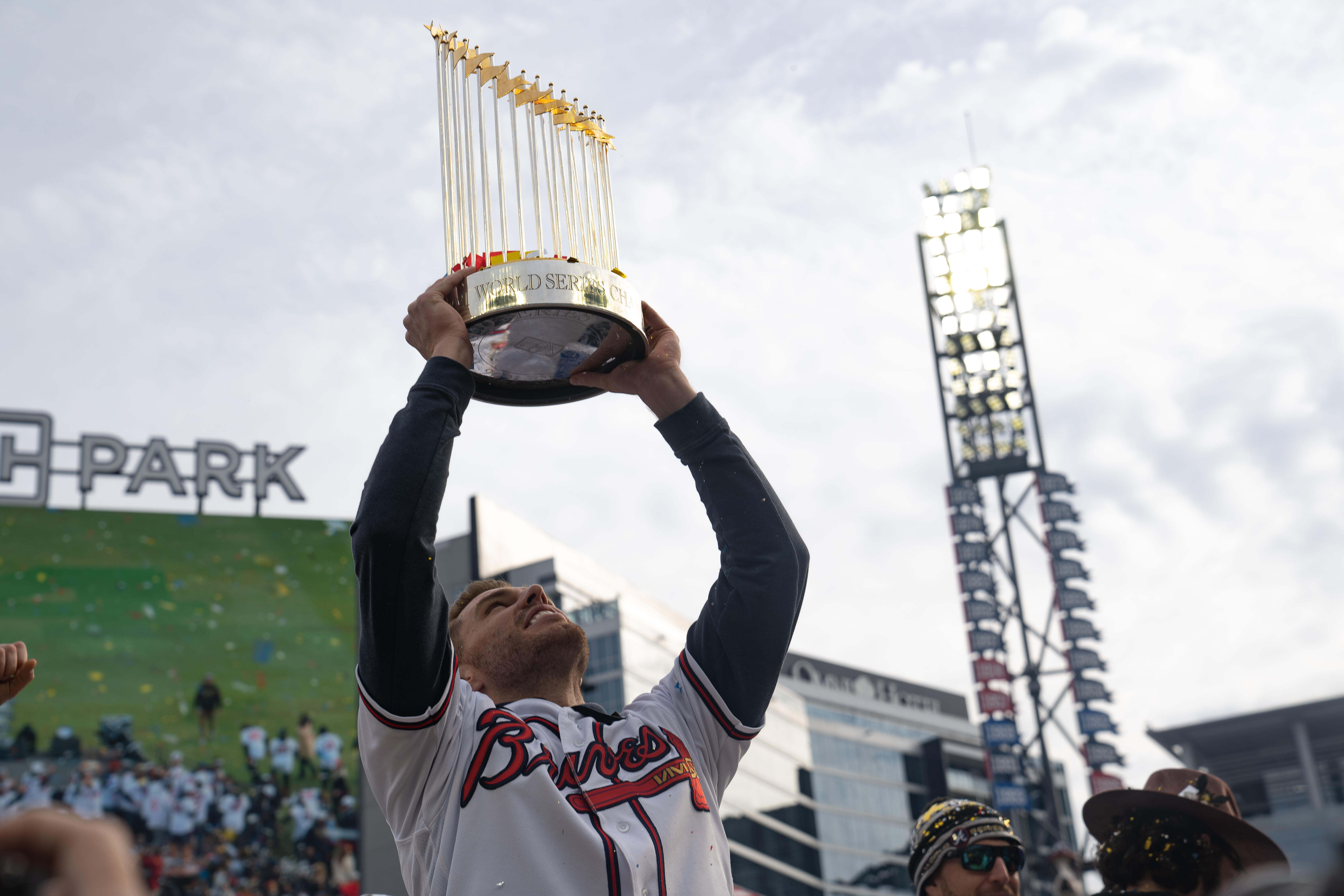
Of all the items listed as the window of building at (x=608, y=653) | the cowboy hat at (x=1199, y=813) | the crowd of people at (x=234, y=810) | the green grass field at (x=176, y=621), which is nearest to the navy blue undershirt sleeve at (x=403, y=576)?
the cowboy hat at (x=1199, y=813)

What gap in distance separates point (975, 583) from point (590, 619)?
15.4m

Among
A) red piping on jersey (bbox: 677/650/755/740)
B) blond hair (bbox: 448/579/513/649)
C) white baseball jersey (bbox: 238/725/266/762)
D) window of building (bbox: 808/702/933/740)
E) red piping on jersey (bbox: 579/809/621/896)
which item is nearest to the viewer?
red piping on jersey (bbox: 579/809/621/896)

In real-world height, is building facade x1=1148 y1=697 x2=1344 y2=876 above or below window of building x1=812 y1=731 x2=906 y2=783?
below

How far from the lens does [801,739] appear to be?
51562 millimetres

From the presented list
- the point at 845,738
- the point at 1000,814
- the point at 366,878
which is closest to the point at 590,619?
the point at 366,878

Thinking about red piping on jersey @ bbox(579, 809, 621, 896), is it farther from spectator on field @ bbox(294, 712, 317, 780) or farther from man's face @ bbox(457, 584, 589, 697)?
spectator on field @ bbox(294, 712, 317, 780)

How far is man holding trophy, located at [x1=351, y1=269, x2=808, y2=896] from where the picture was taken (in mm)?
2510

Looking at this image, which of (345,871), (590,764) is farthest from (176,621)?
(590,764)

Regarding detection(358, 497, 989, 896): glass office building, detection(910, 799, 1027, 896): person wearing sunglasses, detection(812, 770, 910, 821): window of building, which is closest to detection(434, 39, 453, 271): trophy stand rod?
detection(910, 799, 1027, 896): person wearing sunglasses

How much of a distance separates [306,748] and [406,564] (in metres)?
24.0

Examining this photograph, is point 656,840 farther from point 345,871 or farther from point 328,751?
point 328,751

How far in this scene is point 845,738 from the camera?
55.4 m

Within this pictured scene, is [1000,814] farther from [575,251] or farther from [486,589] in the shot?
[575,251]

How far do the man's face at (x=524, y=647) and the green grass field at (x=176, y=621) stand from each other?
23.1 meters
